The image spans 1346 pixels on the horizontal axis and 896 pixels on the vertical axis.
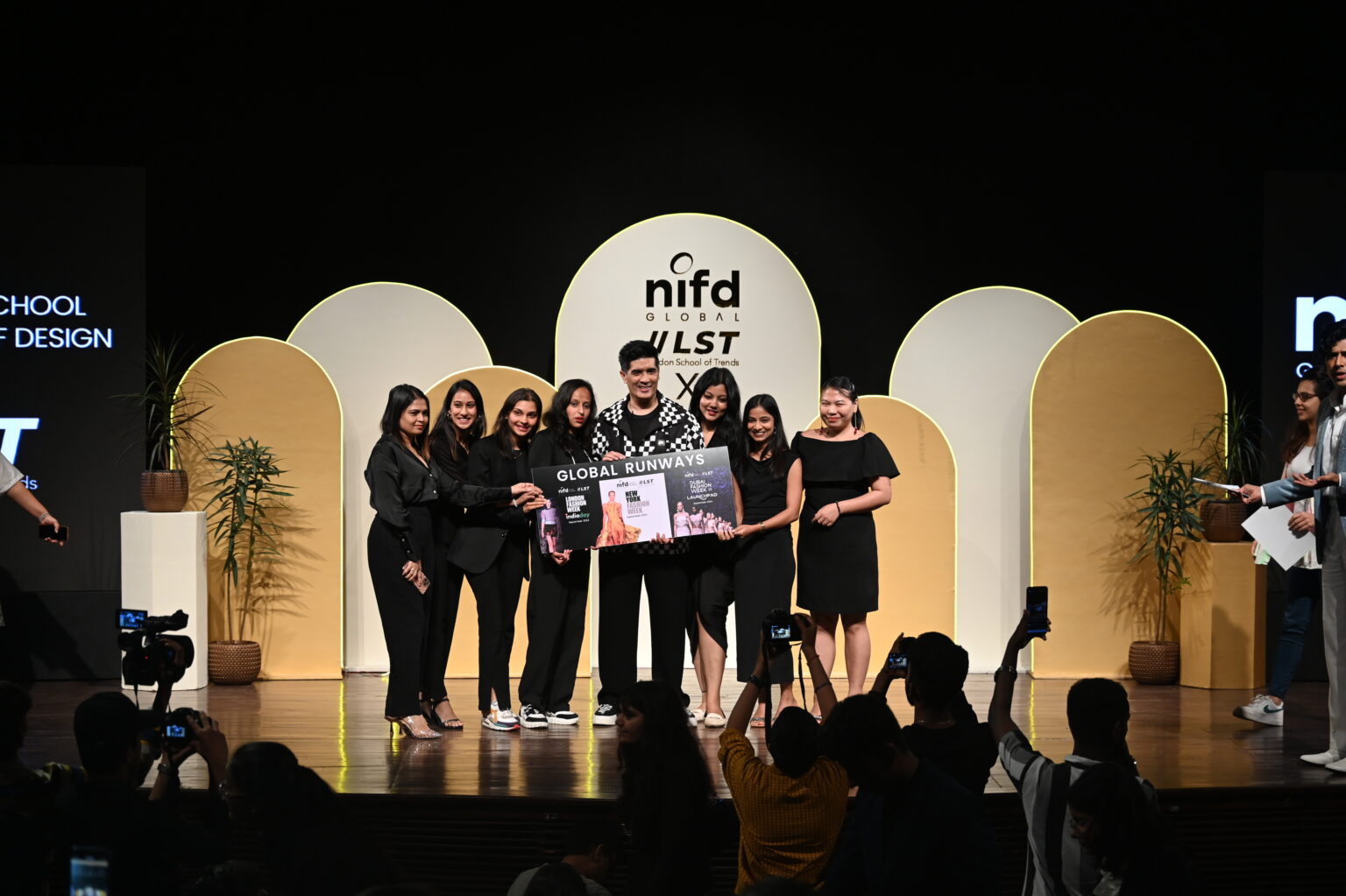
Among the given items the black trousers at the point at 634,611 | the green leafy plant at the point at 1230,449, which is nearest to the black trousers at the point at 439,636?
the black trousers at the point at 634,611

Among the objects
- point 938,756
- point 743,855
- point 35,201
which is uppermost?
point 35,201

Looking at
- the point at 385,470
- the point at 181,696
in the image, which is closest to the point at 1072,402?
the point at 385,470

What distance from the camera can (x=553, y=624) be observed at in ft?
18.2

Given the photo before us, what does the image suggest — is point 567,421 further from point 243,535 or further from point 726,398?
point 243,535

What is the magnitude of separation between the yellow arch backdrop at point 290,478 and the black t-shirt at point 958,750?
4.76m

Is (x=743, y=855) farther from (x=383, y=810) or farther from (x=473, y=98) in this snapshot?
(x=473, y=98)

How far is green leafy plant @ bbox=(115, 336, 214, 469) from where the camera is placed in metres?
7.02

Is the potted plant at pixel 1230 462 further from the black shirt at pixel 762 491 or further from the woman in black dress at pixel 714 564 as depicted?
the woman in black dress at pixel 714 564

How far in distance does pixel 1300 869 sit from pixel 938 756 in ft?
6.91

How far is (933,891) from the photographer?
2414mm

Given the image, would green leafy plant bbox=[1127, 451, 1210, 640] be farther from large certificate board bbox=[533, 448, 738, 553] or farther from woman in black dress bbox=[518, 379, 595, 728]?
woman in black dress bbox=[518, 379, 595, 728]

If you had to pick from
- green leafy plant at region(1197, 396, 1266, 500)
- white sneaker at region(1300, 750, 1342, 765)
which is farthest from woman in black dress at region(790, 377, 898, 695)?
green leafy plant at region(1197, 396, 1266, 500)

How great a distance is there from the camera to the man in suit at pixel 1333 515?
15.4 feet

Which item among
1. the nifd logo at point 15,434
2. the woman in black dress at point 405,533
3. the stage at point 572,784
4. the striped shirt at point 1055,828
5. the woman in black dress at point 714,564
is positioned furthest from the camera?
the nifd logo at point 15,434
